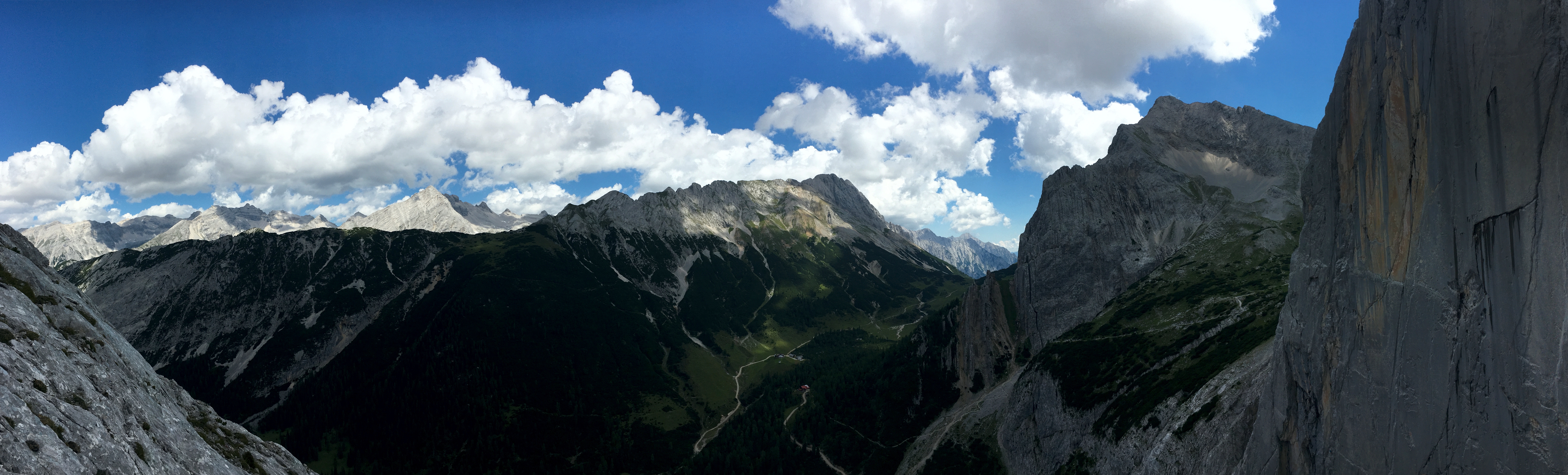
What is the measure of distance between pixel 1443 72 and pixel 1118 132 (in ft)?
619

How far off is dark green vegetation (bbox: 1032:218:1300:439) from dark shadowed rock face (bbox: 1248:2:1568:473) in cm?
3504

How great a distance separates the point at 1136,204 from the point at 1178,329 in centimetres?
7531

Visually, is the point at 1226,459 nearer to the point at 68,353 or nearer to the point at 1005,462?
the point at 1005,462

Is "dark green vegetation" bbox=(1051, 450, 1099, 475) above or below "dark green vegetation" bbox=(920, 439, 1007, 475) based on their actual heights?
above

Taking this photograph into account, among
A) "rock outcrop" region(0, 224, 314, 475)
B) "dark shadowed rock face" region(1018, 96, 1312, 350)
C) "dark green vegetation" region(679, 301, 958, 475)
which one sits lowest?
"dark green vegetation" region(679, 301, 958, 475)

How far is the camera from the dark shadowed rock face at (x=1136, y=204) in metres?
150

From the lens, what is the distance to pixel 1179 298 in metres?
114

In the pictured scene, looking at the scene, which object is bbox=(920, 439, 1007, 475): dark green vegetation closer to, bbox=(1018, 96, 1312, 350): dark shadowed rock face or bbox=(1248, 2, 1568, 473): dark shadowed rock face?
bbox=(1018, 96, 1312, 350): dark shadowed rock face

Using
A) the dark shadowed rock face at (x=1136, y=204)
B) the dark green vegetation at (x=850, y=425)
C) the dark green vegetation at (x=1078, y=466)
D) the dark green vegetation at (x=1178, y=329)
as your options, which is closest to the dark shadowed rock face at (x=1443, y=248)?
the dark green vegetation at (x=1178, y=329)

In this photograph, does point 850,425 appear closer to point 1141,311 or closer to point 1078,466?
point 1141,311

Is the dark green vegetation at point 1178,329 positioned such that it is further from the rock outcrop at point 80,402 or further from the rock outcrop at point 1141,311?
the rock outcrop at point 80,402

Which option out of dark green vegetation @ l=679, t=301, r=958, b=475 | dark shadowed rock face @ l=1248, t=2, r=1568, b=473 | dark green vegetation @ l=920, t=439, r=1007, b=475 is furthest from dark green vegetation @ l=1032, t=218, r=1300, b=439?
dark green vegetation @ l=679, t=301, r=958, b=475

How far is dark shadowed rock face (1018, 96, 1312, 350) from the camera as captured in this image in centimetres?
15000

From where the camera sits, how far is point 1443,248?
2636cm
